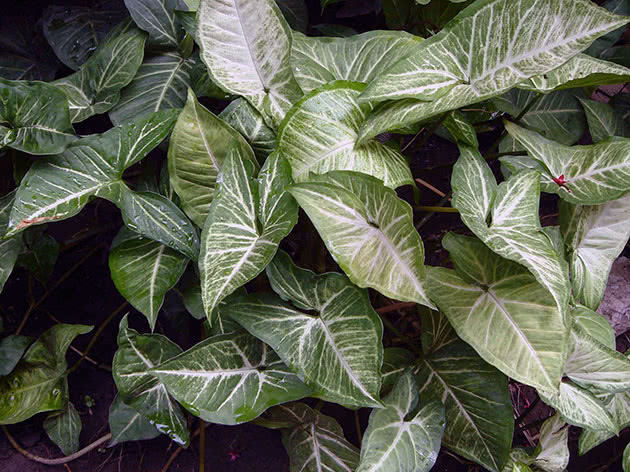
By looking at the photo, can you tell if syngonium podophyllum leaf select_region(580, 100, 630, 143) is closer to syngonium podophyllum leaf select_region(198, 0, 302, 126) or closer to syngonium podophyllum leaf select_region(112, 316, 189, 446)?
syngonium podophyllum leaf select_region(198, 0, 302, 126)

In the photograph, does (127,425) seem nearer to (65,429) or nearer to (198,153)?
(65,429)

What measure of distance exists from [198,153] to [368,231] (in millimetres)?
369

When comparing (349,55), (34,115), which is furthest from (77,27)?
(349,55)

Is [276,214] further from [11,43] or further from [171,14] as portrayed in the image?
[11,43]

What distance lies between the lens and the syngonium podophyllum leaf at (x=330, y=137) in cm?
104

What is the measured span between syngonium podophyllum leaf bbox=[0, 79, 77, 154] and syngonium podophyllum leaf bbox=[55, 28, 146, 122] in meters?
0.15

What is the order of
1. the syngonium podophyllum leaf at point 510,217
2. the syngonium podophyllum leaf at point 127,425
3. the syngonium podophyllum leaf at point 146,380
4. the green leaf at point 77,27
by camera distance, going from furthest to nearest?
the green leaf at point 77,27 → the syngonium podophyllum leaf at point 127,425 → the syngonium podophyllum leaf at point 146,380 → the syngonium podophyllum leaf at point 510,217

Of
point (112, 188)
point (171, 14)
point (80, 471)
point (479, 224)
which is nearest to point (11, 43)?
point (171, 14)

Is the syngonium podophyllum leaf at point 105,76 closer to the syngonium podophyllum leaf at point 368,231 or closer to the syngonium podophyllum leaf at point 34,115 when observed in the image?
the syngonium podophyllum leaf at point 34,115

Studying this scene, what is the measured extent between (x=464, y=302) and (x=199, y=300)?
547 millimetres

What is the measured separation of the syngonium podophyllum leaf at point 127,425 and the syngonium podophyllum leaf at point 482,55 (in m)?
0.81

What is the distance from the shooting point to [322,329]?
3.35 feet

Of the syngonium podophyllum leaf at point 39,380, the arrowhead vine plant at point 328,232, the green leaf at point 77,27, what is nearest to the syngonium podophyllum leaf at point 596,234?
the arrowhead vine plant at point 328,232

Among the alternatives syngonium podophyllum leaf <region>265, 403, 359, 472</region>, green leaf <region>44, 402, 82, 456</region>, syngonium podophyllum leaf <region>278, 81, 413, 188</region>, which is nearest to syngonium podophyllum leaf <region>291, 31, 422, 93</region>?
syngonium podophyllum leaf <region>278, 81, 413, 188</region>
